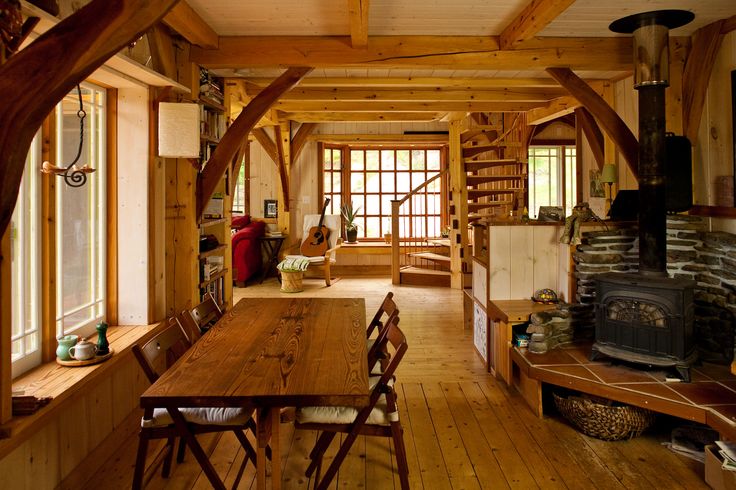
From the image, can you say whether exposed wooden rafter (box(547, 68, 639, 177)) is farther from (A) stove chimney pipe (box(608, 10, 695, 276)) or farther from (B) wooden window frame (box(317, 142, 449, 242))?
(B) wooden window frame (box(317, 142, 449, 242))

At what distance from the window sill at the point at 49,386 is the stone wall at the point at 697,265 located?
3125 millimetres

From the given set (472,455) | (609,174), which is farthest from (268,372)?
(609,174)

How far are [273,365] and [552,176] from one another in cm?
916

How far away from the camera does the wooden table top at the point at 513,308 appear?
368 cm

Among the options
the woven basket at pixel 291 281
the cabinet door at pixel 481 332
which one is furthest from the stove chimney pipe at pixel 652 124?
the woven basket at pixel 291 281

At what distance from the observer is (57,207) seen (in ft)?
8.61

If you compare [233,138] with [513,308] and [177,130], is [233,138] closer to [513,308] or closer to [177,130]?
[177,130]

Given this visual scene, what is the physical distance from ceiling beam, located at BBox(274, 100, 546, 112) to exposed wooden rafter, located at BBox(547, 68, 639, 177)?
2.32 m

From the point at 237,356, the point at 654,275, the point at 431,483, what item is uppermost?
the point at 654,275

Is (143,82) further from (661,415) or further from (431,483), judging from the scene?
(661,415)

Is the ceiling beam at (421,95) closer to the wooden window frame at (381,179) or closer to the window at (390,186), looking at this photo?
the wooden window frame at (381,179)

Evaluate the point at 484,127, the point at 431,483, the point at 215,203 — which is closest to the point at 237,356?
the point at 431,483

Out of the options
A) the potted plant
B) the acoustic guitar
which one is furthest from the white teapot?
the potted plant

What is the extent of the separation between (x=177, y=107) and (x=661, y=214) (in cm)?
320
